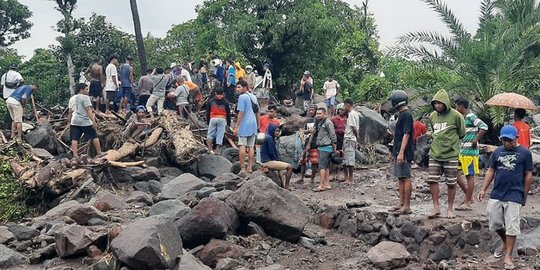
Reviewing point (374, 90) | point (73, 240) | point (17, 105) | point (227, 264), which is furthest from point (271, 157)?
point (374, 90)

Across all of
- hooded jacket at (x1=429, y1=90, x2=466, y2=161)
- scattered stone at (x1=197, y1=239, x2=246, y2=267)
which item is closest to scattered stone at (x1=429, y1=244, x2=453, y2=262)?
hooded jacket at (x1=429, y1=90, x2=466, y2=161)

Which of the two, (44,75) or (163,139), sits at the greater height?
(44,75)

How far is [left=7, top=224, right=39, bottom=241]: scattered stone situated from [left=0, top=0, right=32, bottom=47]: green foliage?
2376 cm

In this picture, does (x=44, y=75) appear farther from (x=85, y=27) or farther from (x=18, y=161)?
(x=18, y=161)

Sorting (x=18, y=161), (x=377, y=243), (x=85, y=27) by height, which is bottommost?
(x=377, y=243)

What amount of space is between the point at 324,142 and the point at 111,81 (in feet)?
23.7

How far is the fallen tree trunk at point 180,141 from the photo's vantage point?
42.8 ft

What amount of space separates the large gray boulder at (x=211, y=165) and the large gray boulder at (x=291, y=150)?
4.36ft

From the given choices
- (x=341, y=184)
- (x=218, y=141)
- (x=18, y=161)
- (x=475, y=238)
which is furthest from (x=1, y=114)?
(x=475, y=238)

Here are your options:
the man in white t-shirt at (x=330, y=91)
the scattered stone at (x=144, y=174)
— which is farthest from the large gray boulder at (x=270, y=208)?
the man in white t-shirt at (x=330, y=91)

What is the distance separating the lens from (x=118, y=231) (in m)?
7.40

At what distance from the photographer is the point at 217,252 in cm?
782

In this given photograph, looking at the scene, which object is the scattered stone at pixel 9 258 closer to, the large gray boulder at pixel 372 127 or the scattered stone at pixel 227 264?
the scattered stone at pixel 227 264

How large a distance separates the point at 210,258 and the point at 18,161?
5743mm
